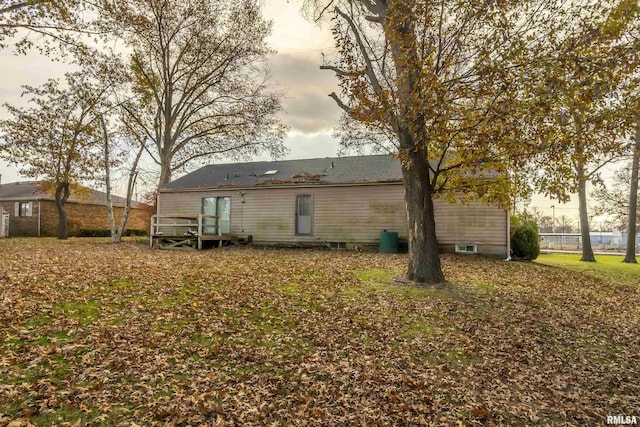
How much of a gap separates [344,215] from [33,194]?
23.3 m

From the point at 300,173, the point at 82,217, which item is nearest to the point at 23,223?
the point at 82,217

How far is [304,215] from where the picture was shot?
1744 cm

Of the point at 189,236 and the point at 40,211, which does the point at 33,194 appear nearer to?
the point at 40,211

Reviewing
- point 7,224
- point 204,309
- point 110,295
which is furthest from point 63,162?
point 204,309

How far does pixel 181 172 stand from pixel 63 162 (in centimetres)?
673

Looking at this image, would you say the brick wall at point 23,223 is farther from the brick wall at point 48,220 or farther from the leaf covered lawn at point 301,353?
the leaf covered lawn at point 301,353

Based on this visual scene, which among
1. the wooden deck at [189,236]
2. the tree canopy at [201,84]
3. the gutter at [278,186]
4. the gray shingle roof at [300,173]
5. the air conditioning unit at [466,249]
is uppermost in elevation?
the tree canopy at [201,84]

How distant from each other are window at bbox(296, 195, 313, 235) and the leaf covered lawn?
30.7 feet

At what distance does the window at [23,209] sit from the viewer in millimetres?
25578

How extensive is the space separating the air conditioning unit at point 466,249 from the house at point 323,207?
38 millimetres

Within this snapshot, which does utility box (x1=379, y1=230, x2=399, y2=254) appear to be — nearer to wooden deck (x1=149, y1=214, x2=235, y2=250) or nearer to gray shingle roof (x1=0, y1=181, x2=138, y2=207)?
wooden deck (x1=149, y1=214, x2=235, y2=250)

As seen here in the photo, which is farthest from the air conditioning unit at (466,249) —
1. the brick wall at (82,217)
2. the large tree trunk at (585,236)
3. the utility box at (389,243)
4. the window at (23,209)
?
the window at (23,209)

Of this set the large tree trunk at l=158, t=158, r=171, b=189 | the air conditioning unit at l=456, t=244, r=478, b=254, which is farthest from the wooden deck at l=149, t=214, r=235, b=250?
the air conditioning unit at l=456, t=244, r=478, b=254

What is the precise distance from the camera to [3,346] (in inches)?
158
